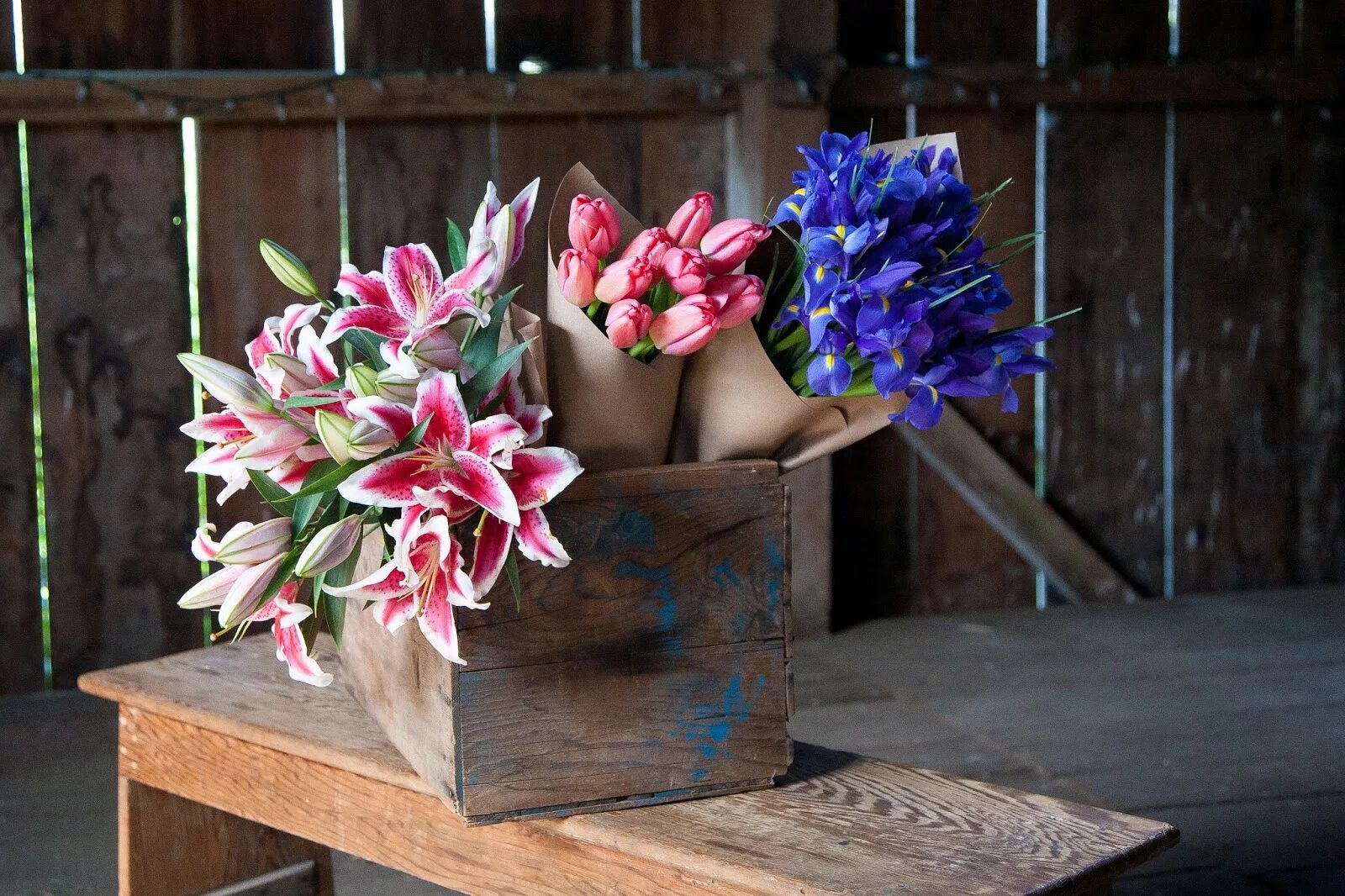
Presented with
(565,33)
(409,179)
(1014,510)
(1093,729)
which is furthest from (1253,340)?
(409,179)

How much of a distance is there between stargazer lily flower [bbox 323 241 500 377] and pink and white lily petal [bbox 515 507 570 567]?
15 cm

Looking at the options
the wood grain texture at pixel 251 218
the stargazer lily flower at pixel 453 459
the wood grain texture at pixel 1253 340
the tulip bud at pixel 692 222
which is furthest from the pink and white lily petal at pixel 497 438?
the wood grain texture at pixel 1253 340

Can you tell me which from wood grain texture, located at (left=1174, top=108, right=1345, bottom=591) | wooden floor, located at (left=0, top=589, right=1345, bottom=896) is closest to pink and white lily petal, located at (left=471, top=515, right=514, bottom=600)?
wooden floor, located at (left=0, top=589, right=1345, bottom=896)

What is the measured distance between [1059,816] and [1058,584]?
260 centimetres

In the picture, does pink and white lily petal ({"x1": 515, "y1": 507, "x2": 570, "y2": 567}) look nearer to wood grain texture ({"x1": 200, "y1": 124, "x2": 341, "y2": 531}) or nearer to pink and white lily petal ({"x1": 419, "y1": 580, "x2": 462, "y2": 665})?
pink and white lily petal ({"x1": 419, "y1": 580, "x2": 462, "y2": 665})

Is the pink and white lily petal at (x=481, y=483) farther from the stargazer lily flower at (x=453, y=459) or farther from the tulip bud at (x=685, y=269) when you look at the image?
the tulip bud at (x=685, y=269)

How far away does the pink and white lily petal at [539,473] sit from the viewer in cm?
97

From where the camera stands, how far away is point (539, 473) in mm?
984

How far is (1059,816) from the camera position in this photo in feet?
3.69

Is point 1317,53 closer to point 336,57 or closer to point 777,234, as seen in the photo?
point 336,57

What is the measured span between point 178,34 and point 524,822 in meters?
2.47

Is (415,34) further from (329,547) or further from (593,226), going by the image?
(329,547)

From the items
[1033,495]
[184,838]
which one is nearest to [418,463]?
[184,838]

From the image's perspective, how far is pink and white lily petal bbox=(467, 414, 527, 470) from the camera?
95cm
